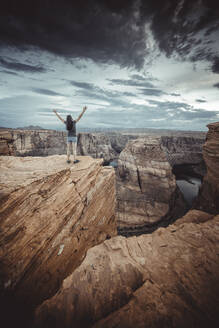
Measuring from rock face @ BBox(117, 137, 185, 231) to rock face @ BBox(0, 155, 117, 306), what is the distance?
52.0 ft

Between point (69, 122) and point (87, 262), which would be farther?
point (69, 122)

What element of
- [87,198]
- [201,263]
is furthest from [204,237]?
[87,198]

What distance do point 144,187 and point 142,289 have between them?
2208 centimetres

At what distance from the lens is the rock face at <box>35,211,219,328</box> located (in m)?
2.78

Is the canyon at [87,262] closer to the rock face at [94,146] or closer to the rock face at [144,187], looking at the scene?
the rock face at [144,187]

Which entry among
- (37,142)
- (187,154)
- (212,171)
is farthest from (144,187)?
(37,142)

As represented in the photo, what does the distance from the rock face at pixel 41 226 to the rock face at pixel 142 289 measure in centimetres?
90

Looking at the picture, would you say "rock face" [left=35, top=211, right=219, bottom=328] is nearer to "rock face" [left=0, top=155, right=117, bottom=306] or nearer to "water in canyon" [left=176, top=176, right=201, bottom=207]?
"rock face" [left=0, top=155, right=117, bottom=306]

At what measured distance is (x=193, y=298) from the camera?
3154 millimetres

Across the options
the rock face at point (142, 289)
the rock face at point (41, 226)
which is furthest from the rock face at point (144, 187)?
the rock face at point (142, 289)

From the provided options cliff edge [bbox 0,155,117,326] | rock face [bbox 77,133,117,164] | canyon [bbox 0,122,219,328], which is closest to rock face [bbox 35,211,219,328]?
canyon [bbox 0,122,219,328]

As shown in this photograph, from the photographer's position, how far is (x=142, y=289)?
11.2 feet

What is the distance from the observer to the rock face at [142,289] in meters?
2.78

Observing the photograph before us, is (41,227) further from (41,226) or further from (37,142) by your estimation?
(37,142)
